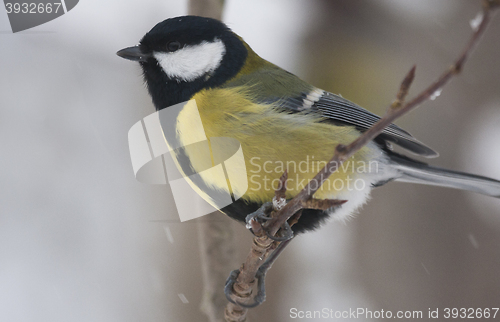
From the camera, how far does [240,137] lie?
133cm

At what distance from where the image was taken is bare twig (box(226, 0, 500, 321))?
52 centimetres

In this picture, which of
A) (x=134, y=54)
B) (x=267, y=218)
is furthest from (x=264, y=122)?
(x=134, y=54)

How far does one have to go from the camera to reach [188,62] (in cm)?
153

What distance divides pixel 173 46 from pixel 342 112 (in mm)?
757

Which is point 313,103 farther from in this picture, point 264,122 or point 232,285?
point 232,285

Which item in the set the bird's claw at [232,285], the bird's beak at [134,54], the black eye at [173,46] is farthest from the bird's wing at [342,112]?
the bird's claw at [232,285]

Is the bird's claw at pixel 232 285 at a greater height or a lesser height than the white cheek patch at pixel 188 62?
lesser

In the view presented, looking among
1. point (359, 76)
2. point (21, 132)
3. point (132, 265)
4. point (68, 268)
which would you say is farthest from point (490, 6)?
point (21, 132)

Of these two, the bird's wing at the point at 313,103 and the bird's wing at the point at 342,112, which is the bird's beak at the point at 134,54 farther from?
the bird's wing at the point at 342,112

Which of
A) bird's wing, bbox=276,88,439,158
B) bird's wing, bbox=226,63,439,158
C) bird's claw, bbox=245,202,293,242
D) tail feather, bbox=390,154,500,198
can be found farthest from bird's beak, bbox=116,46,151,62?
tail feather, bbox=390,154,500,198

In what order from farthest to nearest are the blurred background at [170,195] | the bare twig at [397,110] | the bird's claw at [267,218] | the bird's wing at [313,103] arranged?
the blurred background at [170,195] < the bird's wing at [313,103] < the bird's claw at [267,218] < the bare twig at [397,110]

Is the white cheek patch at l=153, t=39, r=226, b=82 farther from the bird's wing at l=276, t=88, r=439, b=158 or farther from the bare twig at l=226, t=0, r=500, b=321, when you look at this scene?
the bare twig at l=226, t=0, r=500, b=321

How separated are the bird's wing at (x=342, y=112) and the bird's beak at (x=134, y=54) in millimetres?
587

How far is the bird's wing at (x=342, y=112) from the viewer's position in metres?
1.53
